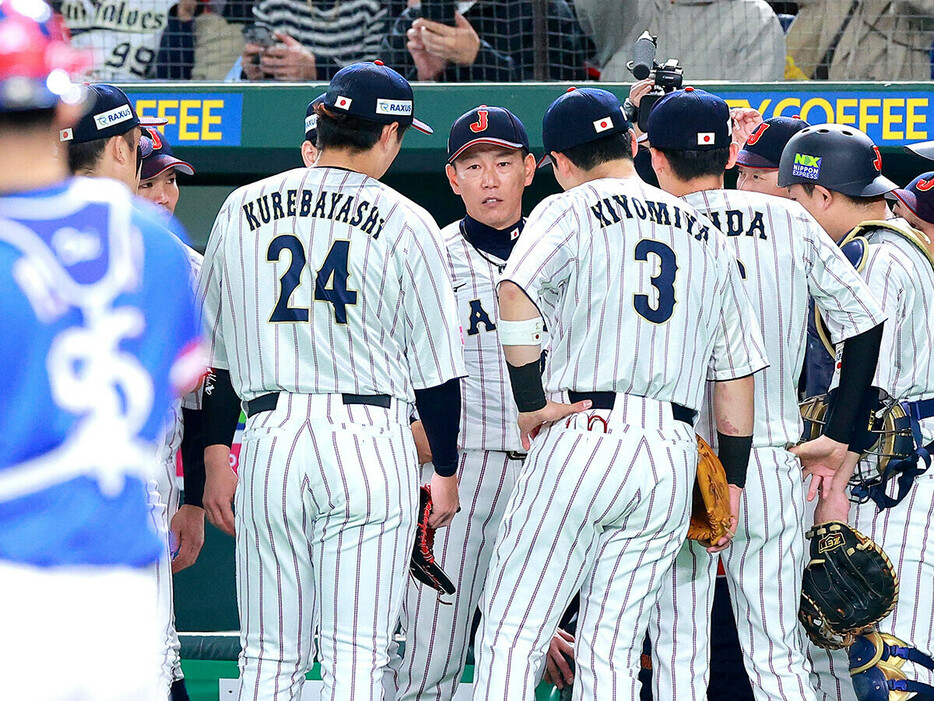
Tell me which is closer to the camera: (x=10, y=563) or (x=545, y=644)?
(x=10, y=563)

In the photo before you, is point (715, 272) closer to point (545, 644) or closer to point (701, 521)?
point (701, 521)

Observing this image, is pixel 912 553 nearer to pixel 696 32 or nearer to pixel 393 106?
pixel 393 106

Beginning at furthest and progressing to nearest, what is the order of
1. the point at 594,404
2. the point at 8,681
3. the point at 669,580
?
1. the point at 669,580
2. the point at 594,404
3. the point at 8,681

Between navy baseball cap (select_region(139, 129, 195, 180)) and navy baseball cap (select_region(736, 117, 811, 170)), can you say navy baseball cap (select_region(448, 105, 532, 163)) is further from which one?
navy baseball cap (select_region(139, 129, 195, 180))

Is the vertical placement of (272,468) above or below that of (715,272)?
below

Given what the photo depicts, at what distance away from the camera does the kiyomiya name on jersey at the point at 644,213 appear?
298 centimetres

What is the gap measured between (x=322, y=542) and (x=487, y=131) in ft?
4.90

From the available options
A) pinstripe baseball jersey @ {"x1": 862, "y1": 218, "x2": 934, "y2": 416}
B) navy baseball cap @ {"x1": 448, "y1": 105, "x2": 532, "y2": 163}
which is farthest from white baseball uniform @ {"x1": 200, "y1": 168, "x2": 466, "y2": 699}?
pinstripe baseball jersey @ {"x1": 862, "y1": 218, "x2": 934, "y2": 416}

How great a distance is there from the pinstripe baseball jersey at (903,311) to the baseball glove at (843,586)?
16.8 inches

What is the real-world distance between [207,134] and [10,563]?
3756 millimetres

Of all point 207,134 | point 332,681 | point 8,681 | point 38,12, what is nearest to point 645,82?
point 207,134

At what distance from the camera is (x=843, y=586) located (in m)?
3.29

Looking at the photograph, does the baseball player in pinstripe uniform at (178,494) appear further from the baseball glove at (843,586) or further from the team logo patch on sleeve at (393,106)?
the baseball glove at (843,586)

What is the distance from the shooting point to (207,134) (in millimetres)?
4977
